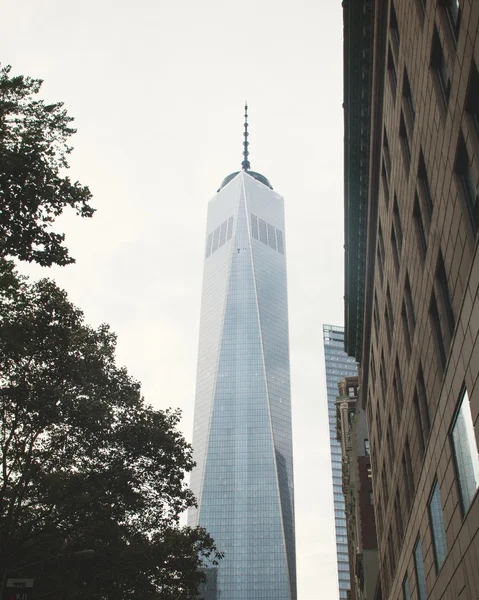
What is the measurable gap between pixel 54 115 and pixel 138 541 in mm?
19279

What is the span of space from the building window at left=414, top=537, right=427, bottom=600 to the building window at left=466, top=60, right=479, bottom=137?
16.1 metres

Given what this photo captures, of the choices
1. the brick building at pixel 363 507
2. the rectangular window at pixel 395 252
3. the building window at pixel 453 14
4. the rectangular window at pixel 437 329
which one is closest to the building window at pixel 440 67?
the building window at pixel 453 14

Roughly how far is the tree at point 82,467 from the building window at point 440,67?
16297 millimetres

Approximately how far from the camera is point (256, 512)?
19550cm

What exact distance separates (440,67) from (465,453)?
1097cm

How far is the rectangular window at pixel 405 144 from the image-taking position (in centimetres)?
2412

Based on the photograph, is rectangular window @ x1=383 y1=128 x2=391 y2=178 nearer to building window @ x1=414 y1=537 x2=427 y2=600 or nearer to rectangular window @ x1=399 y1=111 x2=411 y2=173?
rectangular window @ x1=399 y1=111 x2=411 y2=173

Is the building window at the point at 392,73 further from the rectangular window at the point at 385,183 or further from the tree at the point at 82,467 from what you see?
A: the tree at the point at 82,467

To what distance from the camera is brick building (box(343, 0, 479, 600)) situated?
16672 mm

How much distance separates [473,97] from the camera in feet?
52.0

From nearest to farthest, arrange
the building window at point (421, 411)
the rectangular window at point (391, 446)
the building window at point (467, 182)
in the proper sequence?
the building window at point (467, 182) → the building window at point (421, 411) → the rectangular window at point (391, 446)

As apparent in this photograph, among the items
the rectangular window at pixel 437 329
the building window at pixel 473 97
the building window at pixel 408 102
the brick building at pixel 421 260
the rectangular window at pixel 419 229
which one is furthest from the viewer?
the building window at pixel 408 102

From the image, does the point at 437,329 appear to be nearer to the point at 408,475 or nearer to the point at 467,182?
the point at 467,182

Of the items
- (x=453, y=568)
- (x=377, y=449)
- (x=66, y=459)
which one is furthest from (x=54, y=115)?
(x=377, y=449)
